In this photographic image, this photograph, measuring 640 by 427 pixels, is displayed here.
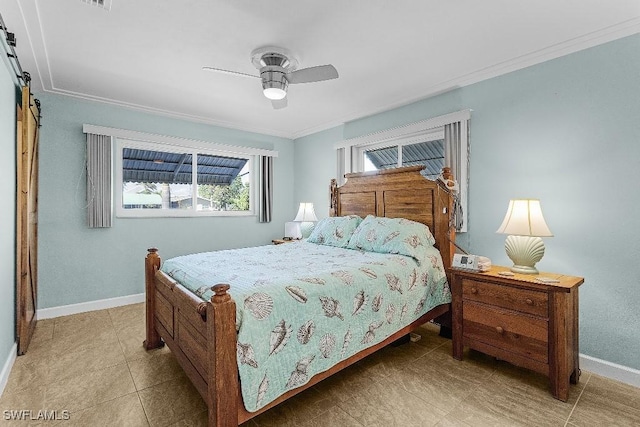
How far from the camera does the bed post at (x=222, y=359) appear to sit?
55.5 inches

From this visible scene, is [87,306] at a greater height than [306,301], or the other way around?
[306,301]

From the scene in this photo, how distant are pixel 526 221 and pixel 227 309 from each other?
2130 mm

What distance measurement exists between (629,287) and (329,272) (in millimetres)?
2118

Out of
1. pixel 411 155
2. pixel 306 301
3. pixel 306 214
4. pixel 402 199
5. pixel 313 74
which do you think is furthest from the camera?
pixel 306 214

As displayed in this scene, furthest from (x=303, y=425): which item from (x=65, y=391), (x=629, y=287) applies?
(x=629, y=287)

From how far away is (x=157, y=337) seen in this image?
2627 mm

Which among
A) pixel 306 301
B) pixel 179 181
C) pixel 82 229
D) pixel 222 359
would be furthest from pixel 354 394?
pixel 179 181

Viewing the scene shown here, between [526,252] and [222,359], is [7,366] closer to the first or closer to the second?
[222,359]

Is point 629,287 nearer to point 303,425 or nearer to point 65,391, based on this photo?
point 303,425

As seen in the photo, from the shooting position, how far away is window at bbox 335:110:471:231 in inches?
120

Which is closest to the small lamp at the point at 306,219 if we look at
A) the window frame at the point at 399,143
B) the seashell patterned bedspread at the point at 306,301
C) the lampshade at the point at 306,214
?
the lampshade at the point at 306,214

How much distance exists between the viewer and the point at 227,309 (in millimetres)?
1435

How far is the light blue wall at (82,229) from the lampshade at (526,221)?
3.79m

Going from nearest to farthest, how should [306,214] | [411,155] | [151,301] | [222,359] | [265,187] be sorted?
[222,359], [151,301], [411,155], [306,214], [265,187]
